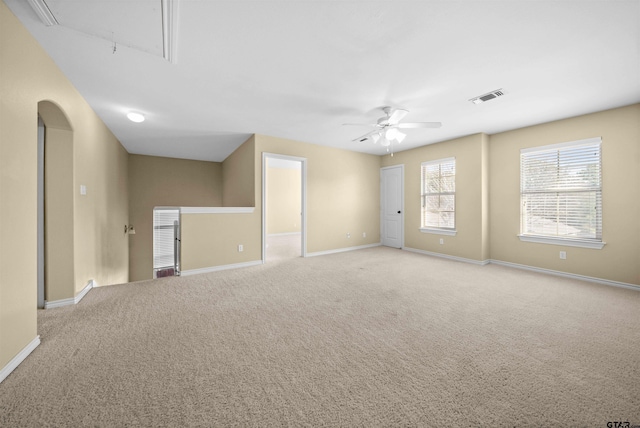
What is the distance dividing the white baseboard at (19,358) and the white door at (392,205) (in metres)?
6.05

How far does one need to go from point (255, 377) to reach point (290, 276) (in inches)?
90.8

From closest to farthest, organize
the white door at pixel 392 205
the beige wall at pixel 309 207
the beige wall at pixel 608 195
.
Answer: the beige wall at pixel 608 195
the beige wall at pixel 309 207
the white door at pixel 392 205

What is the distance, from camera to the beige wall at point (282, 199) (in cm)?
912

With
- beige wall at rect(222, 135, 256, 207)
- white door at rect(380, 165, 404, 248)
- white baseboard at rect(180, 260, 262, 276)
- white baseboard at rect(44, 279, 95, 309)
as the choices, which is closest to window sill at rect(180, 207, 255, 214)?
beige wall at rect(222, 135, 256, 207)

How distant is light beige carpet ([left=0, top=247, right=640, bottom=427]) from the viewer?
4.39 feet

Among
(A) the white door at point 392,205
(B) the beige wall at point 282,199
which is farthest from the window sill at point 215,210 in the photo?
(B) the beige wall at point 282,199

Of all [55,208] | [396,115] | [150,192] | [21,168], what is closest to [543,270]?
[396,115]

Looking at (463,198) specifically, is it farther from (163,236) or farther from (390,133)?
(163,236)

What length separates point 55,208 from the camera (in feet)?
8.63

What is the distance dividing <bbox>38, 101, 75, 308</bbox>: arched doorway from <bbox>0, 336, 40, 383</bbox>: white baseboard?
3.10ft

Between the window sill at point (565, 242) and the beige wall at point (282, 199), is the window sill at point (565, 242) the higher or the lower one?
the lower one

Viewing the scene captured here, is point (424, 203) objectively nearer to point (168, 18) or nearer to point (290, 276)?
point (290, 276)

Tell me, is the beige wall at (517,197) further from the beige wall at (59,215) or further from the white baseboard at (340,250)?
the beige wall at (59,215)

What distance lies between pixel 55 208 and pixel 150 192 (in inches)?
171
